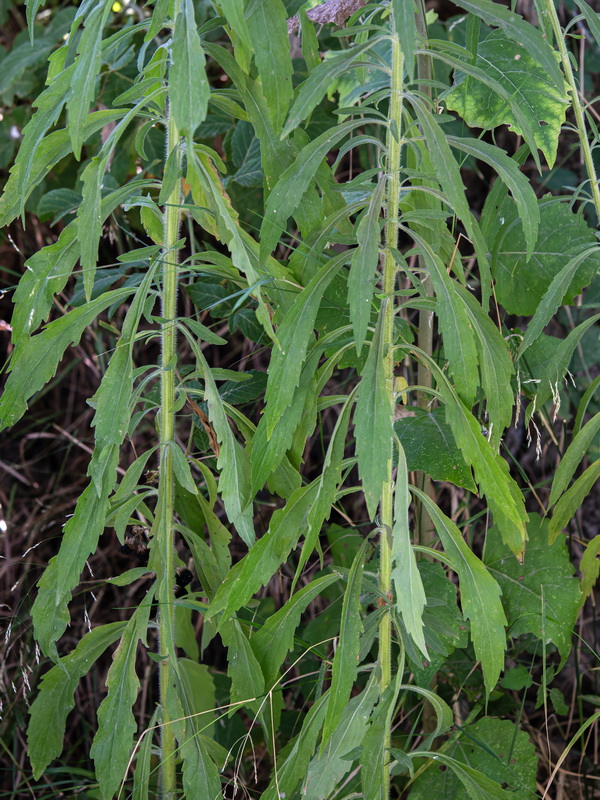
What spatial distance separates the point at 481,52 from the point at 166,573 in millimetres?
953

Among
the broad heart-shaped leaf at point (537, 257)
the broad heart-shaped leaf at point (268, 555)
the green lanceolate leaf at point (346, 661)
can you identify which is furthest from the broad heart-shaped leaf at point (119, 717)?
the broad heart-shaped leaf at point (537, 257)

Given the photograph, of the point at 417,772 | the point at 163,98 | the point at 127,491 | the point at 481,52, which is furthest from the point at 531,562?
the point at 163,98

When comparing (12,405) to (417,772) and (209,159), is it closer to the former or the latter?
(209,159)

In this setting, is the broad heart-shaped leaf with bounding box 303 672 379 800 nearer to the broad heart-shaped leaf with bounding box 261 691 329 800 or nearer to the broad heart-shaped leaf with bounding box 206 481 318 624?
the broad heart-shaped leaf with bounding box 261 691 329 800

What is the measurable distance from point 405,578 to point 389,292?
14.2 inches

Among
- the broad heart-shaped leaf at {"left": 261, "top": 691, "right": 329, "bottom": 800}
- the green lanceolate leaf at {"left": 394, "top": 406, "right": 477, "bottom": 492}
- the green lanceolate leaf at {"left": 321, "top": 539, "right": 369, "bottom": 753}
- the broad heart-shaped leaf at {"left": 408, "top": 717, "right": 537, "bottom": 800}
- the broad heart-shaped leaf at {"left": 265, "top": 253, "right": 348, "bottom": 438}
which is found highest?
the broad heart-shaped leaf at {"left": 265, "top": 253, "right": 348, "bottom": 438}

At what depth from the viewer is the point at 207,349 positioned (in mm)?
2373

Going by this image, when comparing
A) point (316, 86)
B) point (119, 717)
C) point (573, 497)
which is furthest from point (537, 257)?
point (119, 717)

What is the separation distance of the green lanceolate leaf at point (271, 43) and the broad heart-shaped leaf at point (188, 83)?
0.33ft

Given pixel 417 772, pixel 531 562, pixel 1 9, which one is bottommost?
pixel 417 772

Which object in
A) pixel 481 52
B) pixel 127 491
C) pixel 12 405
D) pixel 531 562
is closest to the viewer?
pixel 12 405

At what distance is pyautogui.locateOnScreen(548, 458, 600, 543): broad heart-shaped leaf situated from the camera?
1.27 m

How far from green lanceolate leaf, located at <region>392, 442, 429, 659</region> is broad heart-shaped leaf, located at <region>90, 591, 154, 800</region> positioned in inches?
16.8

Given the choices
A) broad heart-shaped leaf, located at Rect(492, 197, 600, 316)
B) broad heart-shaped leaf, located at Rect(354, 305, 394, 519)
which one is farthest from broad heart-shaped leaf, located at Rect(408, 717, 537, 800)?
broad heart-shaped leaf, located at Rect(492, 197, 600, 316)
